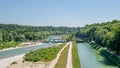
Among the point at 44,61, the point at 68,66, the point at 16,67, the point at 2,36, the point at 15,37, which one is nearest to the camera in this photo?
the point at 68,66

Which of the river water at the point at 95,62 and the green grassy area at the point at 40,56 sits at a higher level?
the green grassy area at the point at 40,56

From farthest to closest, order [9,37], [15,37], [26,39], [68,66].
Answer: [26,39], [15,37], [9,37], [68,66]

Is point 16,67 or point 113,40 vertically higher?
point 113,40

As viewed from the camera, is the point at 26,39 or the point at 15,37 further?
the point at 26,39

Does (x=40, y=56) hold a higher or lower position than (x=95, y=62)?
higher

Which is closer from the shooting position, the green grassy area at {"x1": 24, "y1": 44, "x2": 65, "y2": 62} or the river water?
the river water

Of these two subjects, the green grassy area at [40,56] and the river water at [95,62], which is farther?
the green grassy area at [40,56]

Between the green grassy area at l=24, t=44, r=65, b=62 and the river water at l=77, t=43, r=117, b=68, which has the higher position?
the green grassy area at l=24, t=44, r=65, b=62

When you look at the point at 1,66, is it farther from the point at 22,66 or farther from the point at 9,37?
the point at 9,37

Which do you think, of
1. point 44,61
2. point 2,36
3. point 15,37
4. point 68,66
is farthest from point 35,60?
point 15,37

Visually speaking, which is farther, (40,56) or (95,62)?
(40,56)
